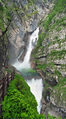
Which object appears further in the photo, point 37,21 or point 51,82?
point 37,21

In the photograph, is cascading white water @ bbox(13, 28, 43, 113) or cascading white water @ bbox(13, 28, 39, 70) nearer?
cascading white water @ bbox(13, 28, 43, 113)

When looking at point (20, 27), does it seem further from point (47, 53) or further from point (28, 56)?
point (47, 53)

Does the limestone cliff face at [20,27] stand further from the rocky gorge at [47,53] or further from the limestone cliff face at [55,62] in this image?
the limestone cliff face at [55,62]

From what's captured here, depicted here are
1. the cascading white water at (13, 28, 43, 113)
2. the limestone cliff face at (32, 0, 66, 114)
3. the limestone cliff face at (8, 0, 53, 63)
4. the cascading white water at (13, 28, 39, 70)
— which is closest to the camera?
the limestone cliff face at (32, 0, 66, 114)

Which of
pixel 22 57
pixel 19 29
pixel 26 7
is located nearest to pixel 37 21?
pixel 26 7

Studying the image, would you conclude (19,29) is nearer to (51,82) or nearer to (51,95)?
(51,82)

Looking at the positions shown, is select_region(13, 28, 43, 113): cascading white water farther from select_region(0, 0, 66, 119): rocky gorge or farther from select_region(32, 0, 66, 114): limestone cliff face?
select_region(32, 0, 66, 114): limestone cliff face

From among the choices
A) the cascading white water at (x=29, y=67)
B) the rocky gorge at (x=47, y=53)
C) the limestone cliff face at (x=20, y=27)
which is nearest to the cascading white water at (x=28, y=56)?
the cascading white water at (x=29, y=67)

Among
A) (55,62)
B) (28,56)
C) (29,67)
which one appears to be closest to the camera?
(55,62)

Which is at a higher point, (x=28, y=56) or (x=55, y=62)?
(x=28, y=56)

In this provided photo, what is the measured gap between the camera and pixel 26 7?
85.9 ft

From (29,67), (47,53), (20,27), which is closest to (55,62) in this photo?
(47,53)

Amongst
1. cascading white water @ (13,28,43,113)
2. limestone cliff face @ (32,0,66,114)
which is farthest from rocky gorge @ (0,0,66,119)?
cascading white water @ (13,28,43,113)

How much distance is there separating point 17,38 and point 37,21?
11.2 m
